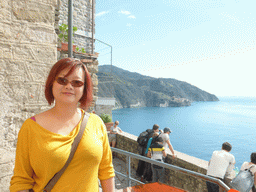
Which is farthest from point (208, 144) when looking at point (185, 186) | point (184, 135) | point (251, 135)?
point (185, 186)

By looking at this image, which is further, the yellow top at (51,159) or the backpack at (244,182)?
the backpack at (244,182)

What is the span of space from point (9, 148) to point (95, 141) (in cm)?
101

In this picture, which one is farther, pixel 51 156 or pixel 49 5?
pixel 49 5

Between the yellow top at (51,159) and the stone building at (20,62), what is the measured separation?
767mm

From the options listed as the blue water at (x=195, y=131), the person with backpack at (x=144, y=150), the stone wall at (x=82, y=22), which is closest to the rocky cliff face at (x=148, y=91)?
the blue water at (x=195, y=131)

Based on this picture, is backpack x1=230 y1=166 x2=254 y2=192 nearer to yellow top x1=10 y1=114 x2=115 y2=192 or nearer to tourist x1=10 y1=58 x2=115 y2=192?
tourist x1=10 y1=58 x2=115 y2=192

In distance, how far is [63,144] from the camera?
993 millimetres

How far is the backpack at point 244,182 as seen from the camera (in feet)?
10.3

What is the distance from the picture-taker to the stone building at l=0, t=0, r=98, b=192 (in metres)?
1.59

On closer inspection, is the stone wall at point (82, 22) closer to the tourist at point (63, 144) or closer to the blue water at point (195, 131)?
the tourist at point (63, 144)

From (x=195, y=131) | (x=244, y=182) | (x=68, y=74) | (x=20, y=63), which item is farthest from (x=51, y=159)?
(x=195, y=131)

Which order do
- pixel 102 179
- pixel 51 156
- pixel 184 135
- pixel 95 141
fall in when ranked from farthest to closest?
pixel 184 135
pixel 102 179
pixel 95 141
pixel 51 156

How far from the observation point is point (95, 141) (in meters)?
1.08

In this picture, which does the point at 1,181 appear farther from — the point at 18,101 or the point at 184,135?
the point at 184,135
